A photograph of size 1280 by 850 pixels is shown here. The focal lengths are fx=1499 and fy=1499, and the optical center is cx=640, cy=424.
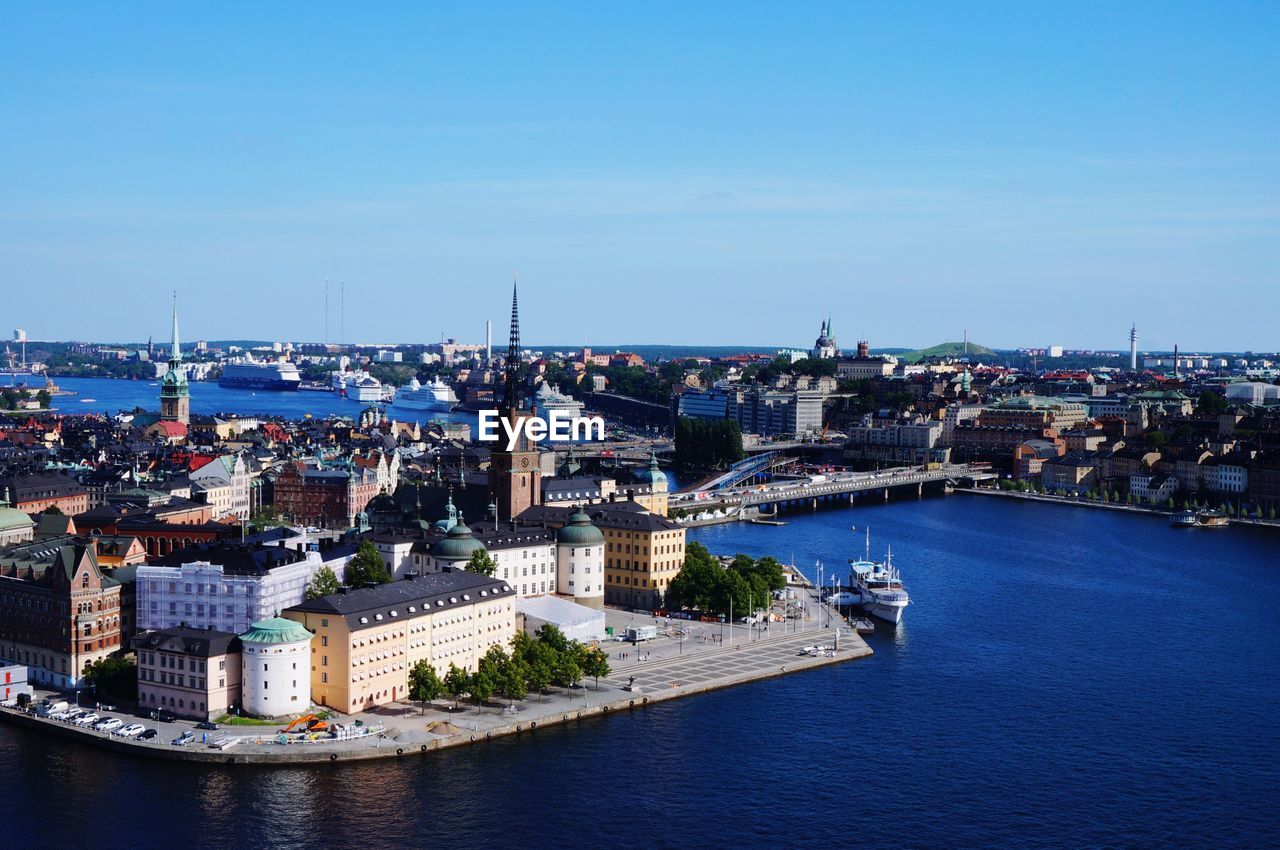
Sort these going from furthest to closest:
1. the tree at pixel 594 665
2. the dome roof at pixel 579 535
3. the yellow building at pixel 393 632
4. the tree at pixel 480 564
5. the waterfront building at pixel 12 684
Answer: the dome roof at pixel 579 535
the tree at pixel 480 564
the tree at pixel 594 665
the waterfront building at pixel 12 684
the yellow building at pixel 393 632

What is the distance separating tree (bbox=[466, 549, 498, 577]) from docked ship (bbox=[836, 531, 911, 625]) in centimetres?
1531

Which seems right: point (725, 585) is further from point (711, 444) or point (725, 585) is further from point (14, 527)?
point (711, 444)

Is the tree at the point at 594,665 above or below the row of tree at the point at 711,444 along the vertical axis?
below

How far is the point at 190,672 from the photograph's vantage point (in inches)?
1580

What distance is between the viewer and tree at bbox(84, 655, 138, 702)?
42.2 m

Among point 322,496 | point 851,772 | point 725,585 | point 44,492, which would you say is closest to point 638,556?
point 725,585

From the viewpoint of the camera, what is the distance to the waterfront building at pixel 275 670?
39.9 meters

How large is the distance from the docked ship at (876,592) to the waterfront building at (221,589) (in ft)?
73.3

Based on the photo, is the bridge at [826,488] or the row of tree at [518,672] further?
the bridge at [826,488]

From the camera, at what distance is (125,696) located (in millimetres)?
42156

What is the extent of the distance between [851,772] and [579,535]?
65.6 feet

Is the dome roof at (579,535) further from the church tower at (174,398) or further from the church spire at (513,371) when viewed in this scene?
the church tower at (174,398)

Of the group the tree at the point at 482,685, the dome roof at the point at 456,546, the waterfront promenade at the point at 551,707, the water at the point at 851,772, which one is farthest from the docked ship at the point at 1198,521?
the tree at the point at 482,685

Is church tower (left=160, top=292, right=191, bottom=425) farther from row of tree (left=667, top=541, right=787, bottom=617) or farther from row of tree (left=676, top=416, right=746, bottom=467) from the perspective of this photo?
row of tree (left=667, top=541, right=787, bottom=617)
